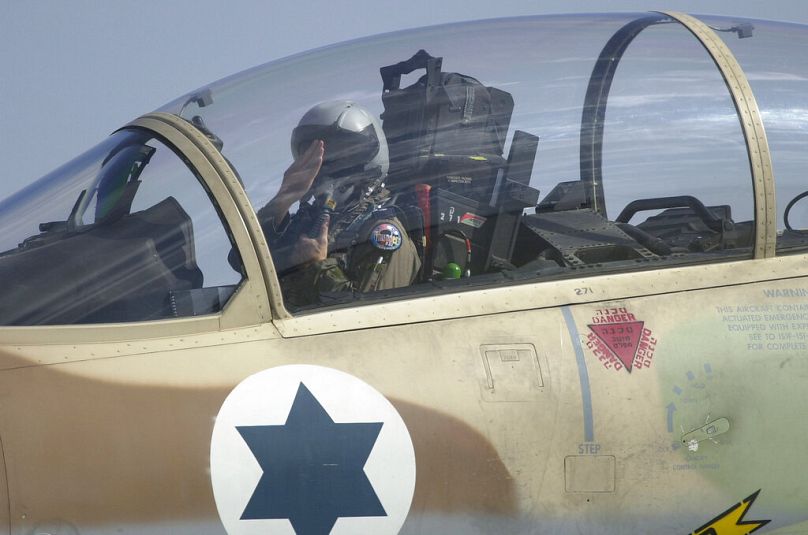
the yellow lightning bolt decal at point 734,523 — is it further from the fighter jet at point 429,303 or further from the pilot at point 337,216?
the pilot at point 337,216

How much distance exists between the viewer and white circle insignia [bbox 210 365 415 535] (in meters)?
2.72

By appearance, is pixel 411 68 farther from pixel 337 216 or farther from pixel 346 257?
pixel 346 257

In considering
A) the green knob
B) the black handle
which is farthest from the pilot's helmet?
the green knob

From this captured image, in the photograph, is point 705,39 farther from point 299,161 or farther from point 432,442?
point 432,442

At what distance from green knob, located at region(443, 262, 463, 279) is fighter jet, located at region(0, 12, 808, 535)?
0.01 meters

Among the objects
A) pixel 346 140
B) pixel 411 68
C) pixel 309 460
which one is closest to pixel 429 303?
pixel 309 460

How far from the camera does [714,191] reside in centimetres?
335

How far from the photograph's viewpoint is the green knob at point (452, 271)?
124 inches

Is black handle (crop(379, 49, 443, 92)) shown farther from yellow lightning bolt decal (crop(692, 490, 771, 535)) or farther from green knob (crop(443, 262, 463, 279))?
yellow lightning bolt decal (crop(692, 490, 771, 535))

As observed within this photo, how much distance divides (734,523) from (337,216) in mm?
1691

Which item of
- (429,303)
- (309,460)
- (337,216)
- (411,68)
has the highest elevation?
(411,68)

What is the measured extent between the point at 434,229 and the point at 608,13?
1.44 meters

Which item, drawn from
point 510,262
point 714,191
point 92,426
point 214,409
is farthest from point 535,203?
point 92,426

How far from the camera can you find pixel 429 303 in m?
2.92
